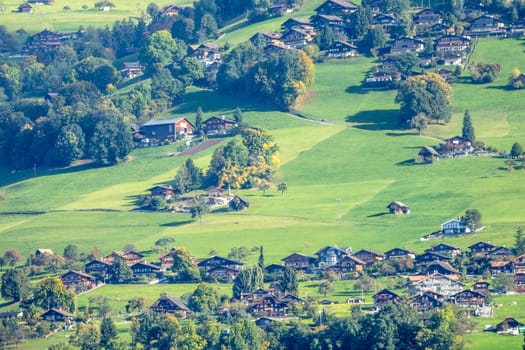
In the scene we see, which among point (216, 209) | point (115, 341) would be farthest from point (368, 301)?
point (216, 209)

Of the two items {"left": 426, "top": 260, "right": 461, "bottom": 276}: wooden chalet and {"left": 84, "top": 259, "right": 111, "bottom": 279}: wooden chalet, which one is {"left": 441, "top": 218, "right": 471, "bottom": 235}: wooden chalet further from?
{"left": 84, "top": 259, "right": 111, "bottom": 279}: wooden chalet

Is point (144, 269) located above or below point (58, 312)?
below

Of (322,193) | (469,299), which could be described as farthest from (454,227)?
(322,193)

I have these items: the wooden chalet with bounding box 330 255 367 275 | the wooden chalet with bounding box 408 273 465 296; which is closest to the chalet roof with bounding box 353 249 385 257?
the wooden chalet with bounding box 330 255 367 275

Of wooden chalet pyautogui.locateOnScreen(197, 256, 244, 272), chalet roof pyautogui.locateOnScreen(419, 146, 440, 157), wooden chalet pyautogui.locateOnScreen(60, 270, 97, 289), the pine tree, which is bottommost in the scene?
wooden chalet pyautogui.locateOnScreen(60, 270, 97, 289)

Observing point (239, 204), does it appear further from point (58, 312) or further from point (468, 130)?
point (58, 312)

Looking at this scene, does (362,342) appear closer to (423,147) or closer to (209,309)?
(209,309)
